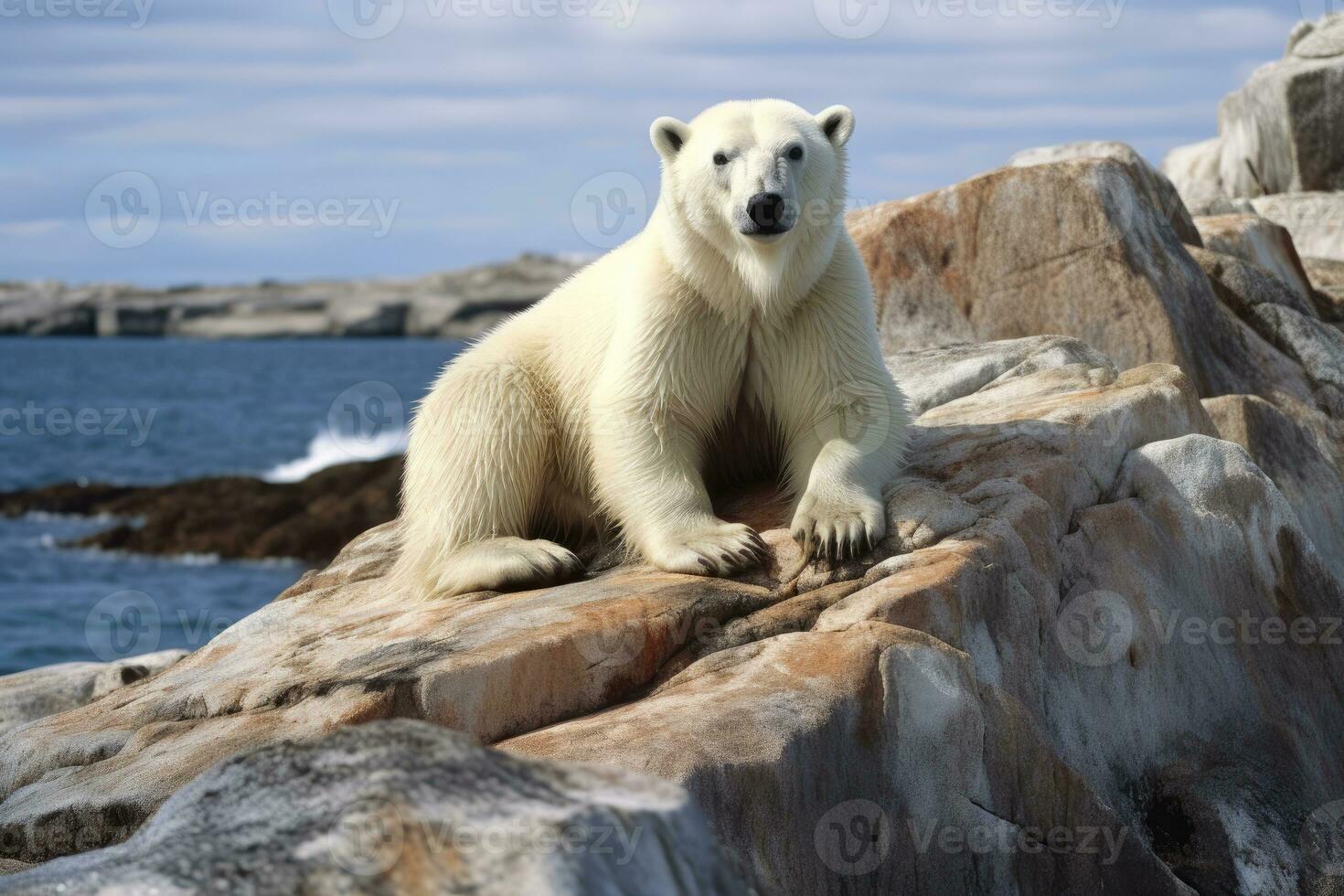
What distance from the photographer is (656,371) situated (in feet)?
19.9

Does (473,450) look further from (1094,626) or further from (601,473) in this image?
(1094,626)

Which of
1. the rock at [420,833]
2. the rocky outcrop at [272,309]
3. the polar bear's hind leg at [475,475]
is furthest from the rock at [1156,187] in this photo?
the rocky outcrop at [272,309]

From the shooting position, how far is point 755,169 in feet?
18.5

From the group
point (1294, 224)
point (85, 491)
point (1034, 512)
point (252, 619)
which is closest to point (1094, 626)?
point (1034, 512)

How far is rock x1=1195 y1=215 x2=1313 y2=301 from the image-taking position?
11.4 m

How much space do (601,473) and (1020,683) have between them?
192 centimetres

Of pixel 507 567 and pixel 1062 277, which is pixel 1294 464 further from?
pixel 507 567

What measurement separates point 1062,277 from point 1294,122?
12311 millimetres

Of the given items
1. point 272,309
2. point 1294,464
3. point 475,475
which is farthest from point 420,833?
point 272,309

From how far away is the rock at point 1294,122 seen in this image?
19516 millimetres

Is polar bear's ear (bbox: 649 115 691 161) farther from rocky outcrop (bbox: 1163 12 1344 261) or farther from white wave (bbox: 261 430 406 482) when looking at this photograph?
white wave (bbox: 261 430 406 482)

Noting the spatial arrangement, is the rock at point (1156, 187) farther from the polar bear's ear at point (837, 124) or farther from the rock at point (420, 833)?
the rock at point (420, 833)

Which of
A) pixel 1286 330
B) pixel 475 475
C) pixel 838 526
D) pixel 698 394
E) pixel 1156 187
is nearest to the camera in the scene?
pixel 838 526

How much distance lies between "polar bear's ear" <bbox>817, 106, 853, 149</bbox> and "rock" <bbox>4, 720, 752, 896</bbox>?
12.5 feet
